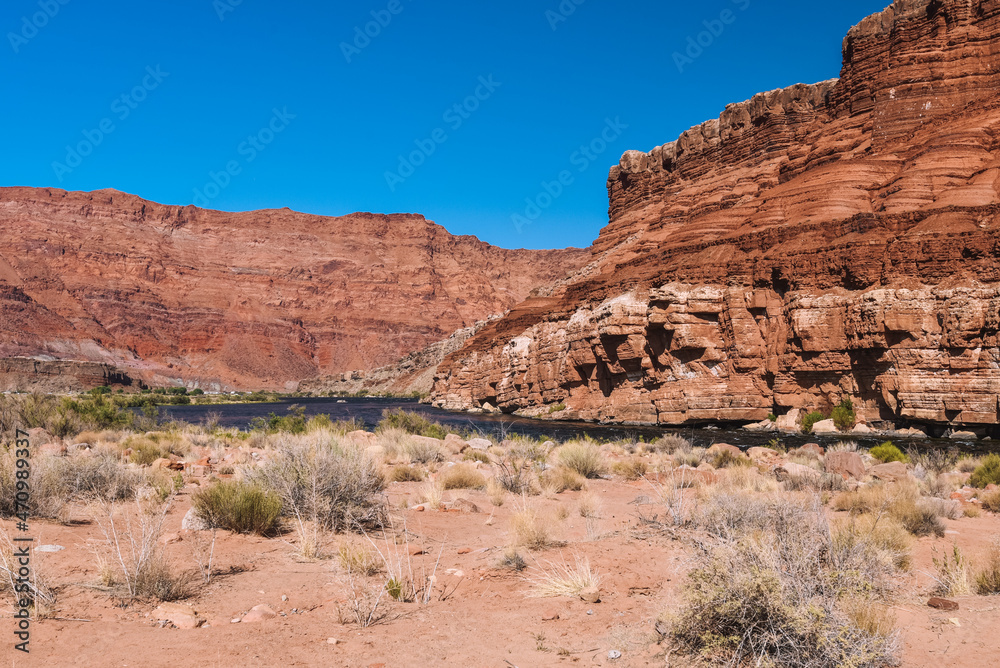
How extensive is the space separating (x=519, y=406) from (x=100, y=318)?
116 meters

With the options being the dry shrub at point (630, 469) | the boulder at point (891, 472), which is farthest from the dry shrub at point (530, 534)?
the boulder at point (891, 472)

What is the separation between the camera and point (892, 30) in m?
42.6

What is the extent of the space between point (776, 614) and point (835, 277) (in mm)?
31230

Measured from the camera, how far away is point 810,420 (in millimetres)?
30047

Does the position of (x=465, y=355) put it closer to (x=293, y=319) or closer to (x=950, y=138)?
(x=950, y=138)

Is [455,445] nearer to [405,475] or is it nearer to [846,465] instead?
[405,475]

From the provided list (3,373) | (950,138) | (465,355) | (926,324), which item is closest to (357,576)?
(926,324)

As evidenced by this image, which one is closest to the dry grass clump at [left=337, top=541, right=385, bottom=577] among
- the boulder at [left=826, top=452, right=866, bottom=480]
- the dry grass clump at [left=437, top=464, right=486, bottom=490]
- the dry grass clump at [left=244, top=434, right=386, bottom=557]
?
the dry grass clump at [left=244, top=434, right=386, bottom=557]

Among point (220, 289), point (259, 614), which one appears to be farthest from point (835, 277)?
point (220, 289)

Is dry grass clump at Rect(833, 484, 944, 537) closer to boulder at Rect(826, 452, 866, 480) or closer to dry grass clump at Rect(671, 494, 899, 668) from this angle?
boulder at Rect(826, 452, 866, 480)

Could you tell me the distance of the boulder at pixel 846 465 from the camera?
42.5 feet

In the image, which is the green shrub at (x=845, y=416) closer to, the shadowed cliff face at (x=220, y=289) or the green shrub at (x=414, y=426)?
the green shrub at (x=414, y=426)

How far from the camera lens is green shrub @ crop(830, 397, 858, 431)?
2891cm

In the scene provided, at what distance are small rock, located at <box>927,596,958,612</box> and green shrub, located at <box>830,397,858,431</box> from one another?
26.7 meters
